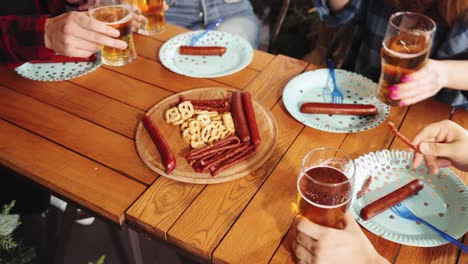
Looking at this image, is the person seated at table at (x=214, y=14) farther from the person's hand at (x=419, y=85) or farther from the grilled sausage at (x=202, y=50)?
the person's hand at (x=419, y=85)

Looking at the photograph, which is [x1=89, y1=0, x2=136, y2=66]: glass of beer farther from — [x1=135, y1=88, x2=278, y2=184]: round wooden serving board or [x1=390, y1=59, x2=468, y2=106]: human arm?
[x1=390, y1=59, x2=468, y2=106]: human arm

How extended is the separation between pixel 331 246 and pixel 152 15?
1.26 metres

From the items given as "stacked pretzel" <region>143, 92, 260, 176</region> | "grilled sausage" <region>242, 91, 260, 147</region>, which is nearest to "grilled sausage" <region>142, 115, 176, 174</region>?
"stacked pretzel" <region>143, 92, 260, 176</region>

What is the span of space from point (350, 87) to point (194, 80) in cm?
57

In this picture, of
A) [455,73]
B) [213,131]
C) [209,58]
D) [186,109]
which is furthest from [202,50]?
[455,73]

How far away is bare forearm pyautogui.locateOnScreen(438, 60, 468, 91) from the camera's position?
142 centimetres

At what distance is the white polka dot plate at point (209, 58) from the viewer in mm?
1603

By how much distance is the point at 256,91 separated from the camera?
1507 mm

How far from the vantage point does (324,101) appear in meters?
1.48

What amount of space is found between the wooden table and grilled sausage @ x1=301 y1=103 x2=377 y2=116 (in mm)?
68

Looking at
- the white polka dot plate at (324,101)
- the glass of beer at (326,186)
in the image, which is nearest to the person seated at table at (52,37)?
the white polka dot plate at (324,101)

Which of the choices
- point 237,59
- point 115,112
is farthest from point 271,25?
point 115,112

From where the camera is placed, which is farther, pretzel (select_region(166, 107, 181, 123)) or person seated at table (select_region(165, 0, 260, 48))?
person seated at table (select_region(165, 0, 260, 48))

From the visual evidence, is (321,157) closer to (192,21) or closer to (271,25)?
(192,21)
